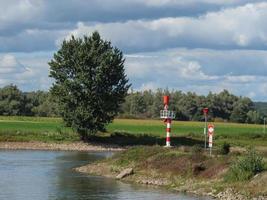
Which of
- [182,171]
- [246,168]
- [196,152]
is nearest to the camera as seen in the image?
[246,168]

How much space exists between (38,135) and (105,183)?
50254mm

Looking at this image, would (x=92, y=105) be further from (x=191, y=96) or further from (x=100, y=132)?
(x=191, y=96)

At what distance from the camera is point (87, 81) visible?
9362cm

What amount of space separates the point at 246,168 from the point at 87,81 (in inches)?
2005

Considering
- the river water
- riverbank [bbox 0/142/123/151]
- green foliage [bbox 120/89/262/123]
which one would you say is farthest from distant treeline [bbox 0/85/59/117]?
the river water

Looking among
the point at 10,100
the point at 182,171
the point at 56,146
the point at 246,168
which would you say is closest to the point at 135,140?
the point at 56,146

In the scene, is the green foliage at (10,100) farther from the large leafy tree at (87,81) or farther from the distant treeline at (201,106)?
the large leafy tree at (87,81)

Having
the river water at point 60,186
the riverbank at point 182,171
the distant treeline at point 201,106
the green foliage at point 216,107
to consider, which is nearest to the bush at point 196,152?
the riverbank at point 182,171

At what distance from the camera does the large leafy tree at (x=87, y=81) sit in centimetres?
9381

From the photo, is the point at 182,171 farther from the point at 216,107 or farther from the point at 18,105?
the point at 216,107

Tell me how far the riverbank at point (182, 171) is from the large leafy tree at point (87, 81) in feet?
Result: 108

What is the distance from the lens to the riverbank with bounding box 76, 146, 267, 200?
141 ft

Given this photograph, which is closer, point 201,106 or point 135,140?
point 135,140

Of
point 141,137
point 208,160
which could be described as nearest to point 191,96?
point 141,137
